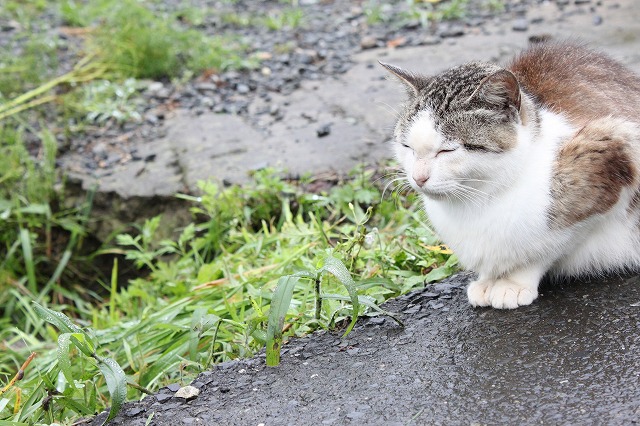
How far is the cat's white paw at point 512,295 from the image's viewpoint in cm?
280

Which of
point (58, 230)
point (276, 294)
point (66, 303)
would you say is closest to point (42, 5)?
point (58, 230)

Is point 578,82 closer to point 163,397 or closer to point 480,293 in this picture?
point 480,293

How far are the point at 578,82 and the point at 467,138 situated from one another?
627 millimetres

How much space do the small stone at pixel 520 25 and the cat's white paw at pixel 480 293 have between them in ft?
12.2

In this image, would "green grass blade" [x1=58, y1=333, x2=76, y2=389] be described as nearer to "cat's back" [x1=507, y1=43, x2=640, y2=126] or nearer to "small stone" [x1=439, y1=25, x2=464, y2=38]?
"cat's back" [x1=507, y1=43, x2=640, y2=126]

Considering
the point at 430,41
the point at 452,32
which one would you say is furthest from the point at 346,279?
the point at 452,32

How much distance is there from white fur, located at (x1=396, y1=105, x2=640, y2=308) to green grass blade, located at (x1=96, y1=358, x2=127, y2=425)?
1.13m

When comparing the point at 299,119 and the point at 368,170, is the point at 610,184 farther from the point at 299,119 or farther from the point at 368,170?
the point at 299,119

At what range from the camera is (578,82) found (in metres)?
2.97

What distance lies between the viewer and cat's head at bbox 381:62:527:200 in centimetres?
261

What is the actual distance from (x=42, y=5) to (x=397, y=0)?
10.6 ft

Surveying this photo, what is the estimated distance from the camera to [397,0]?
7.20 m

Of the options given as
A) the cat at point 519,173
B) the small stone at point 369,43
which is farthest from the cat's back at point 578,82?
the small stone at point 369,43

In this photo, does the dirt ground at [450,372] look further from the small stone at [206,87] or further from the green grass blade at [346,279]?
the small stone at [206,87]
